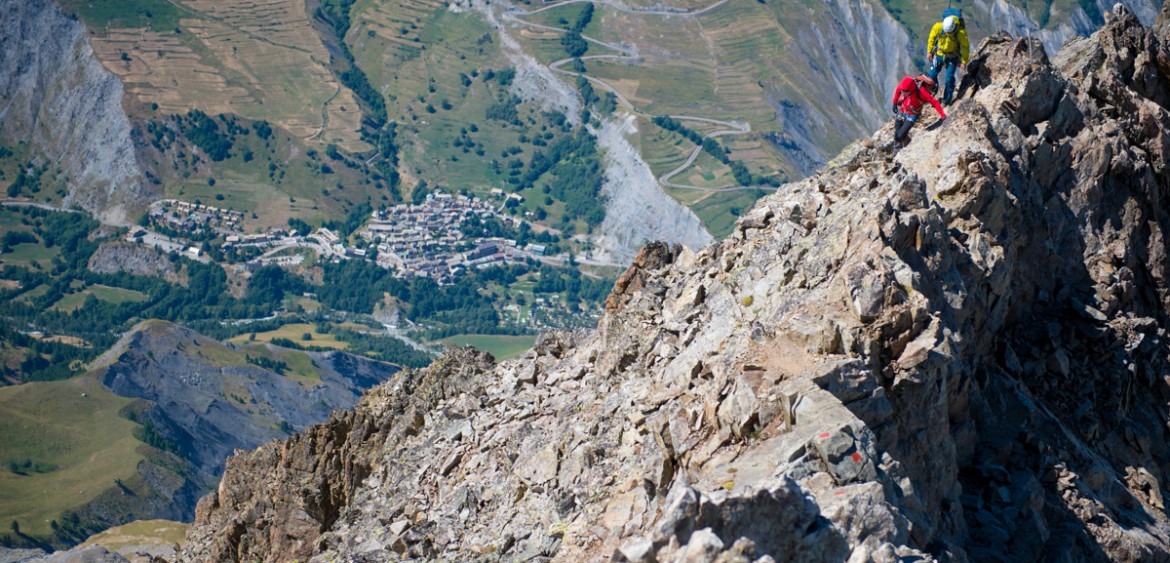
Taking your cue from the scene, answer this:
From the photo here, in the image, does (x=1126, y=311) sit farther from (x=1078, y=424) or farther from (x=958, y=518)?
(x=958, y=518)

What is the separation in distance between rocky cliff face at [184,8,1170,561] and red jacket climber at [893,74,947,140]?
1.84 ft

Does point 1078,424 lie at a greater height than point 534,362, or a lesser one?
greater

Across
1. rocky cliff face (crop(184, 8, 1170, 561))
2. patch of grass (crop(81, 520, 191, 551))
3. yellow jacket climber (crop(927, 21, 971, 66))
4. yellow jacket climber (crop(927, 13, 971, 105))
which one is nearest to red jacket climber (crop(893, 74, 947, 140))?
rocky cliff face (crop(184, 8, 1170, 561))

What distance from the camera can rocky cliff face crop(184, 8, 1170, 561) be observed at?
33469 mm

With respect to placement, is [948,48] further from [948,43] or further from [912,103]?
[912,103]

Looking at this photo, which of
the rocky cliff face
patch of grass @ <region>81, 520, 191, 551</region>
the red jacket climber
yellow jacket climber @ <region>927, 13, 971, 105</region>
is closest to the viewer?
the rocky cliff face

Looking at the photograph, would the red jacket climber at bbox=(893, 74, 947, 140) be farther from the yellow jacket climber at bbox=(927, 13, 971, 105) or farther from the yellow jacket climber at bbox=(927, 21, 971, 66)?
the yellow jacket climber at bbox=(927, 21, 971, 66)

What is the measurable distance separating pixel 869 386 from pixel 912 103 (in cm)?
2003

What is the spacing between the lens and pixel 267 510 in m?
69.9

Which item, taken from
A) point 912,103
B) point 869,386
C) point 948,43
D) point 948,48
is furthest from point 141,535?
point 869,386

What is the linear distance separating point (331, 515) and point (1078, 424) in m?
32.5

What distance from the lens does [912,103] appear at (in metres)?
52.6

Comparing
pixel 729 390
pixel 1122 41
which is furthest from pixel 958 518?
pixel 1122 41

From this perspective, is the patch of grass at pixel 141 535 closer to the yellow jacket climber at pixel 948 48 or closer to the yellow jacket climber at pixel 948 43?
the yellow jacket climber at pixel 948 48
